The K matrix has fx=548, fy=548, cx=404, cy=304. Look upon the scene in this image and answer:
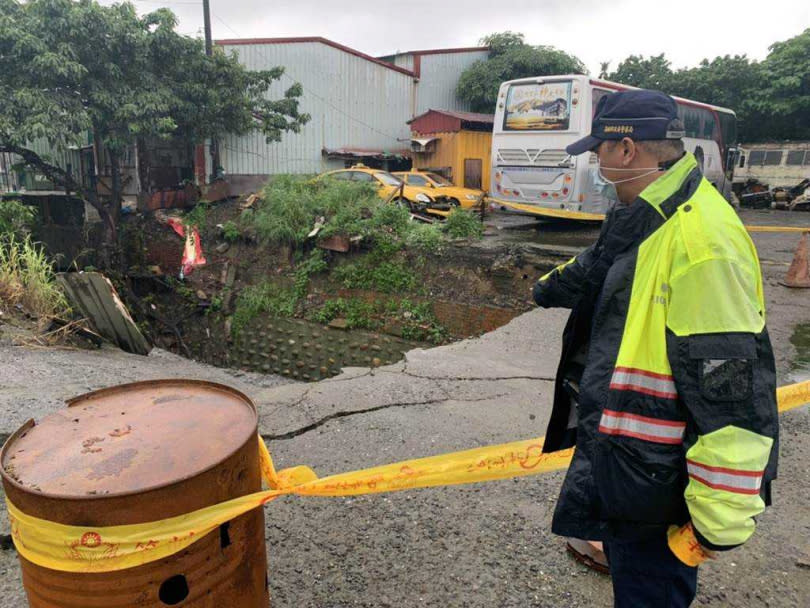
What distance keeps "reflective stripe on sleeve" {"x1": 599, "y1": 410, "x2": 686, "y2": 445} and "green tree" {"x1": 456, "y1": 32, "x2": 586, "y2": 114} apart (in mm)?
20943

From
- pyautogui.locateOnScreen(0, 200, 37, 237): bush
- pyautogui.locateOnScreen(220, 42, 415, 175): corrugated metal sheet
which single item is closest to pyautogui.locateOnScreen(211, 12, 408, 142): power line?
pyautogui.locateOnScreen(220, 42, 415, 175): corrugated metal sheet

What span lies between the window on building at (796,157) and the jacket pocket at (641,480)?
24.8 meters

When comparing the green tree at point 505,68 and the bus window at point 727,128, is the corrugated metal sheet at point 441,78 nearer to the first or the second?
the green tree at point 505,68

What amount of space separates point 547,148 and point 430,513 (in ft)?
30.7

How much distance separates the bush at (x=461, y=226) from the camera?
368 inches

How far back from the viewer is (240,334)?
30.9 feet

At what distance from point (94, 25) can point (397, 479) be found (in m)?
11.3

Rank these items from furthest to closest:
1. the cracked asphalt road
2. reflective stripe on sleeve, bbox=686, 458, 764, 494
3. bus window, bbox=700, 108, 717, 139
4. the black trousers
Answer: bus window, bbox=700, 108, 717, 139, the cracked asphalt road, the black trousers, reflective stripe on sleeve, bbox=686, 458, 764, 494

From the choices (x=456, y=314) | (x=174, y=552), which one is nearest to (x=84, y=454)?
(x=174, y=552)

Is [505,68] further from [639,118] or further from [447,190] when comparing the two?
[639,118]

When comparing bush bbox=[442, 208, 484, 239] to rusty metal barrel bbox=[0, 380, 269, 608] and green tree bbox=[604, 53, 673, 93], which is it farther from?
green tree bbox=[604, 53, 673, 93]

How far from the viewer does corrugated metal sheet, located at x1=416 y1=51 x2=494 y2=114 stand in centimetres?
1997

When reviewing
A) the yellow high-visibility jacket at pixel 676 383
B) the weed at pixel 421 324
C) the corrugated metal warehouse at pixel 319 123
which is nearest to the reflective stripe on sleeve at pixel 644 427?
A: the yellow high-visibility jacket at pixel 676 383

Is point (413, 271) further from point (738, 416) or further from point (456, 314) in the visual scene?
point (738, 416)
